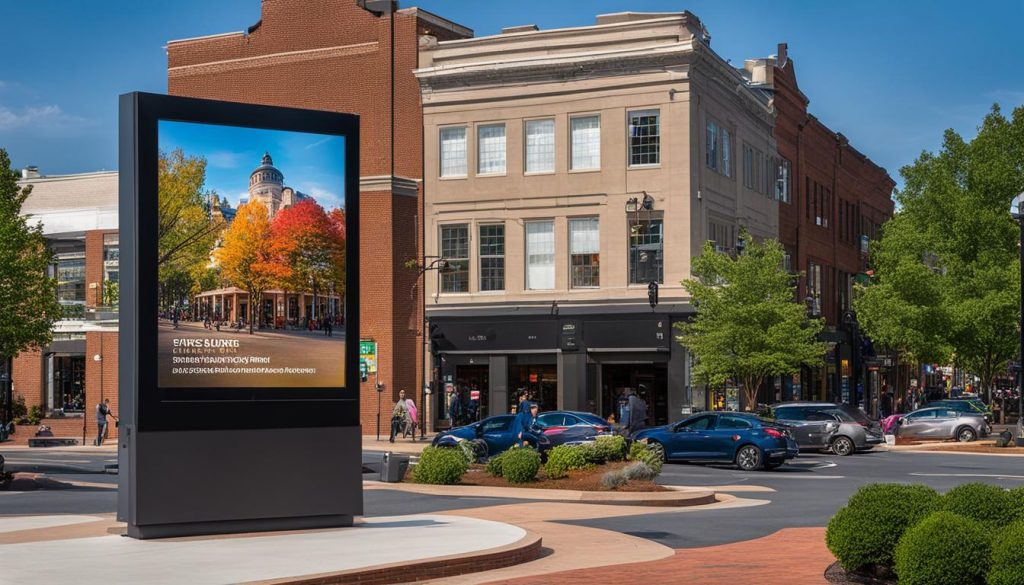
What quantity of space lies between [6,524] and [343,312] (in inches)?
217

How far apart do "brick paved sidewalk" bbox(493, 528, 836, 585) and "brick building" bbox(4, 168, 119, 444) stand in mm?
45817

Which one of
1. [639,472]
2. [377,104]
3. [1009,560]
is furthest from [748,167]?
[1009,560]

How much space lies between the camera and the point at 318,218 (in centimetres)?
1836

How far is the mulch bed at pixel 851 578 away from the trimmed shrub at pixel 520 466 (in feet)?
42.0

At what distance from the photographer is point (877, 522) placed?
13828 millimetres

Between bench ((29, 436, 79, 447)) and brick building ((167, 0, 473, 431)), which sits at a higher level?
brick building ((167, 0, 473, 431))

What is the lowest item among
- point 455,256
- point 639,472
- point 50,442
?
point 50,442

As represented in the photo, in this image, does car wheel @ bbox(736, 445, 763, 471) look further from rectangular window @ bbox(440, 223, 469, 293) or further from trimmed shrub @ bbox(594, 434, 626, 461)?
rectangular window @ bbox(440, 223, 469, 293)

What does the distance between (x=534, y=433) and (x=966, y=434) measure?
Answer: 20.1m

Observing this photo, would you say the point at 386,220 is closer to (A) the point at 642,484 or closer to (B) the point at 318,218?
(A) the point at 642,484

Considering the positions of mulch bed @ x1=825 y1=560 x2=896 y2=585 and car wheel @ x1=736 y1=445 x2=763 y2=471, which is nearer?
mulch bed @ x1=825 y1=560 x2=896 y2=585

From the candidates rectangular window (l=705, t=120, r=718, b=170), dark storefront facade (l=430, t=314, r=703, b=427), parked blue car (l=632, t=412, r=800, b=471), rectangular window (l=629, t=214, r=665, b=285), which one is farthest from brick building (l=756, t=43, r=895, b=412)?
parked blue car (l=632, t=412, r=800, b=471)

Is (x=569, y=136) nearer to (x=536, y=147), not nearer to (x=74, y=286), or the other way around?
(x=536, y=147)

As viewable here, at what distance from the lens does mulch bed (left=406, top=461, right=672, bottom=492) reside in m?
26.4
